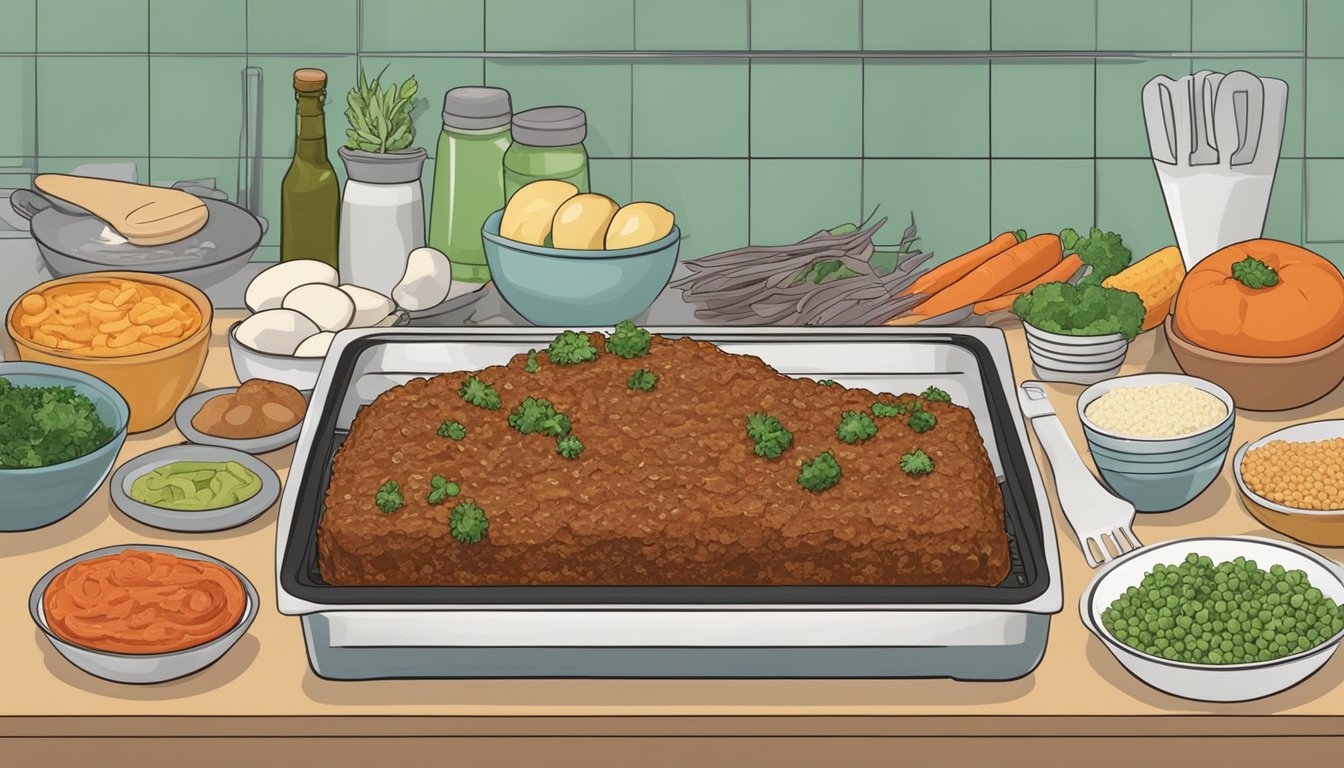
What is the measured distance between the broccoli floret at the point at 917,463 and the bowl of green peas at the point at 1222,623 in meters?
0.24

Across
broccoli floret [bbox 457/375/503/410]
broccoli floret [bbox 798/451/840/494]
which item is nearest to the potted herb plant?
broccoli floret [bbox 457/375/503/410]

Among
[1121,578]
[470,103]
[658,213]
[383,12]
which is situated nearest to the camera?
[1121,578]

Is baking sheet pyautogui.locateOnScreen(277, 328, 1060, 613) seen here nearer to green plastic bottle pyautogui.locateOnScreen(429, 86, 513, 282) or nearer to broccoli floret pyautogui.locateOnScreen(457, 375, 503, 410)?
broccoli floret pyautogui.locateOnScreen(457, 375, 503, 410)

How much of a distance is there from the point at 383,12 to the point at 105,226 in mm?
733

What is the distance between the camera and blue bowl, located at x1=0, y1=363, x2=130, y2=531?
232 cm

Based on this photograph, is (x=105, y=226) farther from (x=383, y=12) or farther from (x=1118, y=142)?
(x=1118, y=142)

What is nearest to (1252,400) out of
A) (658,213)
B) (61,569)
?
(658,213)

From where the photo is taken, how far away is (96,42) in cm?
357

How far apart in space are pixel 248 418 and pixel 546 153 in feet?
2.65

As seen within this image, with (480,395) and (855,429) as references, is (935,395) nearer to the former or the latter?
(855,429)

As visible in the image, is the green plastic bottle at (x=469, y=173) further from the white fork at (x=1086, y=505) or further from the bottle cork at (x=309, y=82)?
the white fork at (x=1086, y=505)

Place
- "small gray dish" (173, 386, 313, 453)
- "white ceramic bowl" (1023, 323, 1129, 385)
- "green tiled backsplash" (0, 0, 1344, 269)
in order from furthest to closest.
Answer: "green tiled backsplash" (0, 0, 1344, 269)
"white ceramic bowl" (1023, 323, 1129, 385)
"small gray dish" (173, 386, 313, 453)

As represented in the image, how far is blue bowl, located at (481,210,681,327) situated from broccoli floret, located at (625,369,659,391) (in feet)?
1.83
